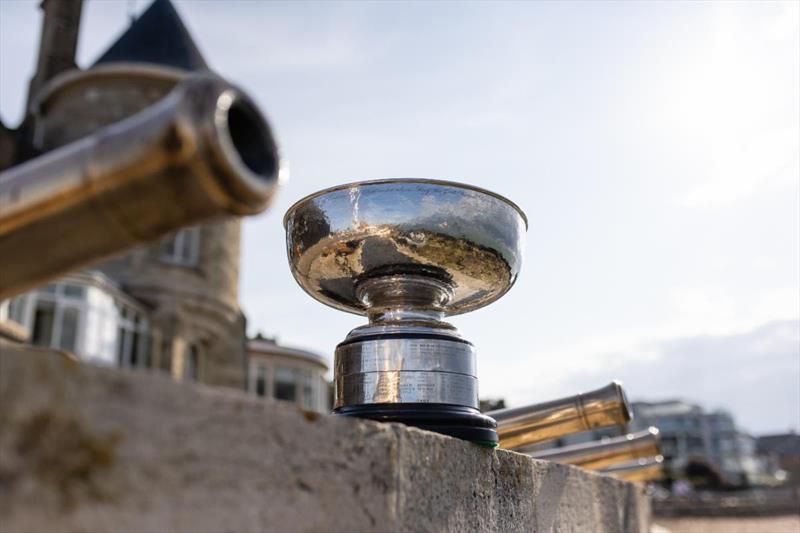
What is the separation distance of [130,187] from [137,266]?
17.8 m

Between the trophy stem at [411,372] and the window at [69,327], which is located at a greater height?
the window at [69,327]

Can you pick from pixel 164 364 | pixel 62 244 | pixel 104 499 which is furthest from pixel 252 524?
pixel 164 364

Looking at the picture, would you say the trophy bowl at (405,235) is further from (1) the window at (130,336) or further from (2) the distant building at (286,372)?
(2) the distant building at (286,372)

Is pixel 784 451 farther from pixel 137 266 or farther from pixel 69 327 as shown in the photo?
pixel 69 327

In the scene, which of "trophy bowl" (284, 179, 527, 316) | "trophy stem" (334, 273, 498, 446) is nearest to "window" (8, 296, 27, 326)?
"trophy bowl" (284, 179, 527, 316)

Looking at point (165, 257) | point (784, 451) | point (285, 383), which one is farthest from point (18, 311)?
point (784, 451)

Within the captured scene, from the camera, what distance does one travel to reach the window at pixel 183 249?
18.1 meters

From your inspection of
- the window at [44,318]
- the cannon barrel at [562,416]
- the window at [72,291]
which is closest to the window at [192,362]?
the window at [72,291]

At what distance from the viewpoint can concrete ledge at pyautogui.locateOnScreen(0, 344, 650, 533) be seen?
734 mm

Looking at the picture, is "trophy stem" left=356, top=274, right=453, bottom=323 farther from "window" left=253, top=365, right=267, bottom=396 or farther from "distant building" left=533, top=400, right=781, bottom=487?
"distant building" left=533, top=400, right=781, bottom=487

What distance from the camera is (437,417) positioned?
168 centimetres

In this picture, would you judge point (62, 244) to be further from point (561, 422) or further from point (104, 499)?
point (561, 422)

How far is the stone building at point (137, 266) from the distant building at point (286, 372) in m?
2.51

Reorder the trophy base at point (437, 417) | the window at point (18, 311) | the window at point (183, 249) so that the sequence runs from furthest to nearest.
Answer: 1. the window at point (183, 249)
2. the window at point (18, 311)
3. the trophy base at point (437, 417)
